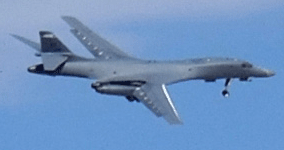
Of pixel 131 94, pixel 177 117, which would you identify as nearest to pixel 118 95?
pixel 131 94

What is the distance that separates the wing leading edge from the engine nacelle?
1.15m

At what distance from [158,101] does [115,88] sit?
314 inches

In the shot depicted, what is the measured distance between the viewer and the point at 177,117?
184 metres

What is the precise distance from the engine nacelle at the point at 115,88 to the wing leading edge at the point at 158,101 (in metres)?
1.15

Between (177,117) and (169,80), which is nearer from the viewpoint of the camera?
(177,117)

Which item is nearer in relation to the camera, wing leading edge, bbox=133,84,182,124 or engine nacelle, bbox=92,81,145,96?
wing leading edge, bbox=133,84,182,124

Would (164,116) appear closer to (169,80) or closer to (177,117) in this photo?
(177,117)

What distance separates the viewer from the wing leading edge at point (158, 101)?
184 metres

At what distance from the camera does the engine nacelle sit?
19400cm

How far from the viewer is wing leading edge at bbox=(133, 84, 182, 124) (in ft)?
604

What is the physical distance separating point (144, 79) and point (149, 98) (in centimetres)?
791

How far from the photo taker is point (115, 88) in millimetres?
194625

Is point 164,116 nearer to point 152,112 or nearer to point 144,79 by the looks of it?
point 152,112

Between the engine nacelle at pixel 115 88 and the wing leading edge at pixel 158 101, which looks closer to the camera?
the wing leading edge at pixel 158 101
